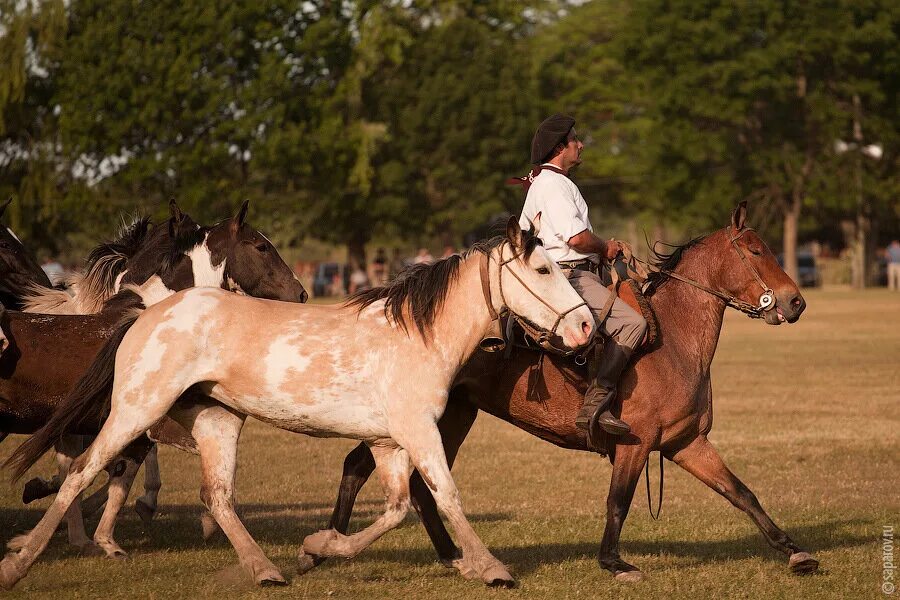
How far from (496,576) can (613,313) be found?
1.88 meters

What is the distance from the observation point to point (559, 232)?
7.86m

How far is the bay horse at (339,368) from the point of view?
23.5 ft

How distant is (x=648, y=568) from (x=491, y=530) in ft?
5.40

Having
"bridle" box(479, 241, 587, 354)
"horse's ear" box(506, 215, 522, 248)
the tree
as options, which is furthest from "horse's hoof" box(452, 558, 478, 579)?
the tree

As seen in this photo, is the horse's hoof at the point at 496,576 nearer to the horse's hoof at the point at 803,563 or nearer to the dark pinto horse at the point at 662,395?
the dark pinto horse at the point at 662,395

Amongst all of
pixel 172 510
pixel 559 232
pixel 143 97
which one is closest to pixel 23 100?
pixel 143 97

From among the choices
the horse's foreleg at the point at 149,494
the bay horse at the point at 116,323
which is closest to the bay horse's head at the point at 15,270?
the bay horse at the point at 116,323

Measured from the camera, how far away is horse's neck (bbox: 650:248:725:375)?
8.21 m

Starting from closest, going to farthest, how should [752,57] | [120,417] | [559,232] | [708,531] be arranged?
[120,417] < [559,232] < [708,531] < [752,57]

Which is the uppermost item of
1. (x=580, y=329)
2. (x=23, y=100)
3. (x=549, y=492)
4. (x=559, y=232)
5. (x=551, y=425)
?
(x=23, y=100)

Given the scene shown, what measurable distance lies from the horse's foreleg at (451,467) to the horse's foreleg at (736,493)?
143cm

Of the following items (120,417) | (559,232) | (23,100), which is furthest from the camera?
(23,100)

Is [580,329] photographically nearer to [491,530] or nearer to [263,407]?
[263,407]

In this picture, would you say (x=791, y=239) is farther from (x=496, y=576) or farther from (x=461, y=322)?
(x=496, y=576)
